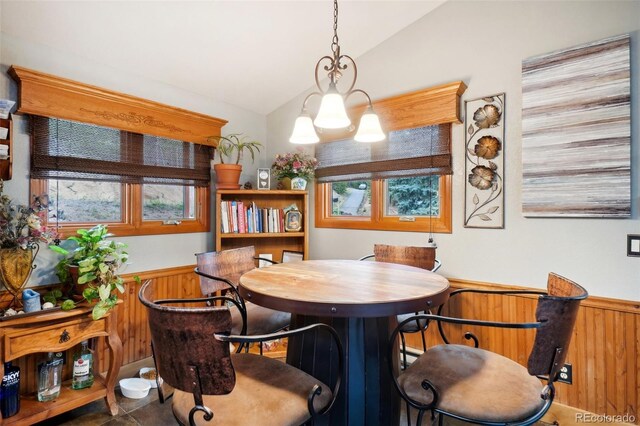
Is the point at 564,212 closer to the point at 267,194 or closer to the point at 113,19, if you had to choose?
the point at 267,194

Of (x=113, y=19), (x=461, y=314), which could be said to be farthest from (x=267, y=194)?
(x=461, y=314)

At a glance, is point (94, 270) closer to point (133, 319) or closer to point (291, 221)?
point (133, 319)

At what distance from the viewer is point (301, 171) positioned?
3209 millimetres

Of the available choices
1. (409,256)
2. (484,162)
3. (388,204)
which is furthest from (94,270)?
(484,162)

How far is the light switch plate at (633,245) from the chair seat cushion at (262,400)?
6.10 ft

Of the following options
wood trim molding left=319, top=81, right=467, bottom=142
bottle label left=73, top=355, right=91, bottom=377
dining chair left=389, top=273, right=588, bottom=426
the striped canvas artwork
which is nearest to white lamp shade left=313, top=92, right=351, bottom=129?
wood trim molding left=319, top=81, right=467, bottom=142

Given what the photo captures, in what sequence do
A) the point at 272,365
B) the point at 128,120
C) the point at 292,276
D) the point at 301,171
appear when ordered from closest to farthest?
the point at 272,365 → the point at 292,276 → the point at 128,120 → the point at 301,171

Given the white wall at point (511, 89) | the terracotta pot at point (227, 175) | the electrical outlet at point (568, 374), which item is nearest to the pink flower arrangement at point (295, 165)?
the terracotta pot at point (227, 175)

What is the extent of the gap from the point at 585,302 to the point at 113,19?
3385mm

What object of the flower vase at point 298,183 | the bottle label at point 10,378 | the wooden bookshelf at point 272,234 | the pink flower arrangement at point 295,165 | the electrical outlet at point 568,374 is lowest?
the electrical outlet at point 568,374

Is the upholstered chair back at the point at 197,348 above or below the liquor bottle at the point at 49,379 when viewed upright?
above

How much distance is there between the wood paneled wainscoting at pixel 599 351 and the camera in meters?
1.86

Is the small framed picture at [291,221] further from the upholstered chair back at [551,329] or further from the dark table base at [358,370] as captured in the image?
the upholstered chair back at [551,329]

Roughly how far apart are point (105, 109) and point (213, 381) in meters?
2.24
